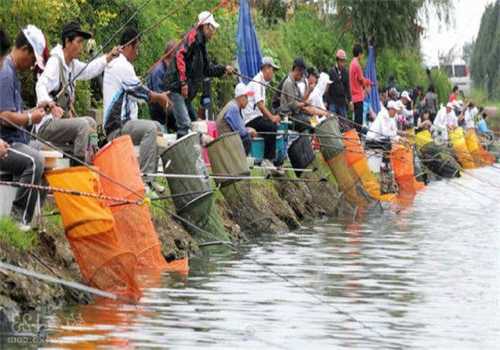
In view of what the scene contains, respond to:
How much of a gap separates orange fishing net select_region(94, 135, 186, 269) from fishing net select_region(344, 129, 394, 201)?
9593 millimetres

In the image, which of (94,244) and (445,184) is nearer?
(94,244)

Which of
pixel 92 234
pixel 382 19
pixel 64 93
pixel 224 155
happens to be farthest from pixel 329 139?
pixel 382 19

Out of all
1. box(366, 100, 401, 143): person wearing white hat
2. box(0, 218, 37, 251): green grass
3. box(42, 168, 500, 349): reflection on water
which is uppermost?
box(0, 218, 37, 251): green grass

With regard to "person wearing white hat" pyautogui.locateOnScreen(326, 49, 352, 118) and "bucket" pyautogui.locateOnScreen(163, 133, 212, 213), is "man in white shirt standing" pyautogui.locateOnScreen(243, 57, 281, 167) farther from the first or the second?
"person wearing white hat" pyautogui.locateOnScreen(326, 49, 352, 118)

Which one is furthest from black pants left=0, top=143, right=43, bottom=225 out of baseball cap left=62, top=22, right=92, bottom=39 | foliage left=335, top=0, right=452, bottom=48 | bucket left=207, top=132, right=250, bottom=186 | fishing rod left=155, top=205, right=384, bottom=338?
foliage left=335, top=0, right=452, bottom=48

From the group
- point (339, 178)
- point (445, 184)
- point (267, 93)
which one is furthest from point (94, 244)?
point (445, 184)

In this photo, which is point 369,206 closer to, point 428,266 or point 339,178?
point 339,178

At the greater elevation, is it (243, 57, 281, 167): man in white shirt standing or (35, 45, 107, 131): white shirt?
(35, 45, 107, 131): white shirt

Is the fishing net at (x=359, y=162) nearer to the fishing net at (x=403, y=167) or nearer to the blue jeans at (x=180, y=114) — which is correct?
the fishing net at (x=403, y=167)

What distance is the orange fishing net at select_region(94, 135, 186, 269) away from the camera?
534 inches

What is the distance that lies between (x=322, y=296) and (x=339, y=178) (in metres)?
9.85

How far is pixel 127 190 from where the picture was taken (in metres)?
13.6

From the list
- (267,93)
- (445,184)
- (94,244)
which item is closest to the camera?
(94,244)

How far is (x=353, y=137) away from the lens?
2394 centimetres
